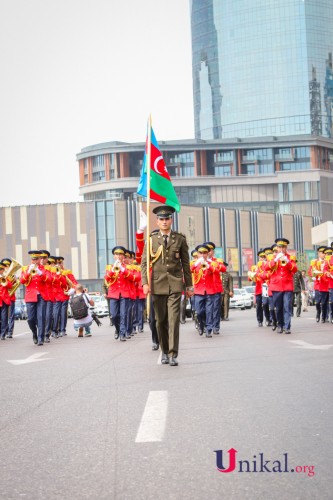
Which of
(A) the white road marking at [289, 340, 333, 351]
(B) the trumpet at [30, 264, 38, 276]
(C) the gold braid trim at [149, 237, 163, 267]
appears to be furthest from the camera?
(B) the trumpet at [30, 264, 38, 276]

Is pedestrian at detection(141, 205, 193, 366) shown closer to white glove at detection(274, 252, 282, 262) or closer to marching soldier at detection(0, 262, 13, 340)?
white glove at detection(274, 252, 282, 262)

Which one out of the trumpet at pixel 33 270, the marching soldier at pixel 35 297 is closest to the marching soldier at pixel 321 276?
the marching soldier at pixel 35 297

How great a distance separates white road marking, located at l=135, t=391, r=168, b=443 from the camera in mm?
6574

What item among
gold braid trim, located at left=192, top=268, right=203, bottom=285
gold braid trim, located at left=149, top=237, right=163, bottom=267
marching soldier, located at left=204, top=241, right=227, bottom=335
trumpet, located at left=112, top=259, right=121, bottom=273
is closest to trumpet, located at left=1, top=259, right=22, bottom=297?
trumpet, located at left=112, top=259, right=121, bottom=273

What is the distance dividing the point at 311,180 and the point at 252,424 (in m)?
147

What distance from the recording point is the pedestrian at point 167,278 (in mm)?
12719

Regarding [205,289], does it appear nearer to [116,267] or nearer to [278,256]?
[278,256]

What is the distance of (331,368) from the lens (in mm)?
11391

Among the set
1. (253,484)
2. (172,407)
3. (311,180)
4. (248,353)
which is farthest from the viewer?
(311,180)

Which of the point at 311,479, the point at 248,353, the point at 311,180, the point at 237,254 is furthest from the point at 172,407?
the point at 311,180

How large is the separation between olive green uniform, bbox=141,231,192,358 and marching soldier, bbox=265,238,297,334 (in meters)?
7.66

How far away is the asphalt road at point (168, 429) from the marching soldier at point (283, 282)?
7.21 m

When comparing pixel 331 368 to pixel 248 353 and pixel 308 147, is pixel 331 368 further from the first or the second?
pixel 308 147

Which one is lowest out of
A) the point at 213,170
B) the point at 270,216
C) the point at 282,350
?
the point at 282,350
